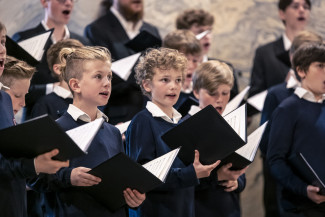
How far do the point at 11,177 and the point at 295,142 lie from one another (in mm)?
1791

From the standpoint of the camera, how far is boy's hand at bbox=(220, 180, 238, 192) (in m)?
3.31

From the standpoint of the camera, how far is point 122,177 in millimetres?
Result: 2580

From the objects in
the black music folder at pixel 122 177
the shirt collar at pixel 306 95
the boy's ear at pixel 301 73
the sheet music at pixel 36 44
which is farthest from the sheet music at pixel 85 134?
the boy's ear at pixel 301 73

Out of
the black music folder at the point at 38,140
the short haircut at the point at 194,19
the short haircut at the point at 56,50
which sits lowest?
the short haircut at the point at 194,19

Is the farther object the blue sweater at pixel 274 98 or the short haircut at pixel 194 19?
the short haircut at pixel 194 19

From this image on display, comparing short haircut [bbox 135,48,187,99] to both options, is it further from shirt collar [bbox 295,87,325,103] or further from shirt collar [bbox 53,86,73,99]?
shirt collar [bbox 295,87,325,103]

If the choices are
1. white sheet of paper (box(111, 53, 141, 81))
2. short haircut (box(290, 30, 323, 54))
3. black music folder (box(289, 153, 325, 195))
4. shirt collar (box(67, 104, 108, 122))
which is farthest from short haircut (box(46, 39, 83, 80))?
short haircut (box(290, 30, 323, 54))

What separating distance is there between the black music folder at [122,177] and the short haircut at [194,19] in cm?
235

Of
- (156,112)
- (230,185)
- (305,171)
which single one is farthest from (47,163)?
(305,171)

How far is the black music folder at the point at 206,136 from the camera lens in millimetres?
2750

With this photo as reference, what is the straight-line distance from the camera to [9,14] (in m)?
4.37

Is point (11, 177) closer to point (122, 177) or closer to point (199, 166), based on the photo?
point (122, 177)

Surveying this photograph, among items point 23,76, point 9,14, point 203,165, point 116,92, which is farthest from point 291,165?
point 9,14

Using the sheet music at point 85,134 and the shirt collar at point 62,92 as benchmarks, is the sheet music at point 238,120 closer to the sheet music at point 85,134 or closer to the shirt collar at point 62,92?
the sheet music at point 85,134
